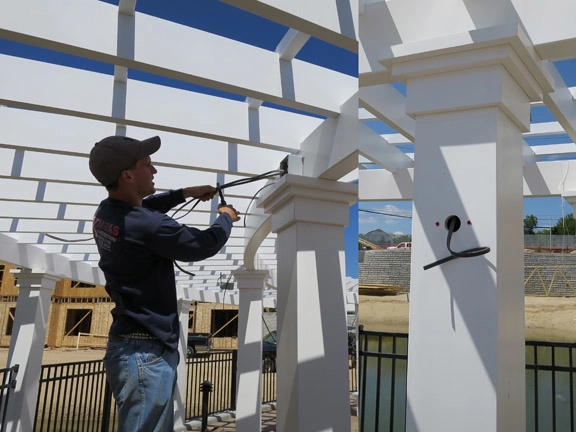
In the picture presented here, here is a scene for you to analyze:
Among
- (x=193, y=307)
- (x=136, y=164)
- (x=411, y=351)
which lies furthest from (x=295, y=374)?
(x=193, y=307)

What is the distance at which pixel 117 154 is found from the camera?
3.73 feet

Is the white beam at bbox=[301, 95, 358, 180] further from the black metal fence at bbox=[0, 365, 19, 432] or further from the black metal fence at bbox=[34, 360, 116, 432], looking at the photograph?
the black metal fence at bbox=[0, 365, 19, 432]

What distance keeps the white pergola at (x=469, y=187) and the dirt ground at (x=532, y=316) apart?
0.03 meters

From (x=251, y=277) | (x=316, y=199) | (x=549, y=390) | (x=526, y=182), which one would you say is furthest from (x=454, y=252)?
(x=251, y=277)

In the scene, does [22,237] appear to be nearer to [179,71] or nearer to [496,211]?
[179,71]

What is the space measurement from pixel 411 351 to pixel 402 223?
26 cm

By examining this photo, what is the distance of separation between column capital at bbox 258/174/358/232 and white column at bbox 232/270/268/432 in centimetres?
313

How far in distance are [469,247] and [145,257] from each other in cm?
68

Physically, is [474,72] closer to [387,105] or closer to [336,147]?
[387,105]

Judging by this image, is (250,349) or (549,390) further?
(250,349)

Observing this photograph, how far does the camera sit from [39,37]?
1671mm

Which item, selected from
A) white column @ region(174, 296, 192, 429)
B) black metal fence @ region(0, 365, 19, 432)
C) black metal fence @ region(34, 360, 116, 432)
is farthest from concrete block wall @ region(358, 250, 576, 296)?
white column @ region(174, 296, 192, 429)

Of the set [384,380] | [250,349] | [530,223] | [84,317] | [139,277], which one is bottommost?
[84,317]

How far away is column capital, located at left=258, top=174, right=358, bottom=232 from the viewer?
2172mm
